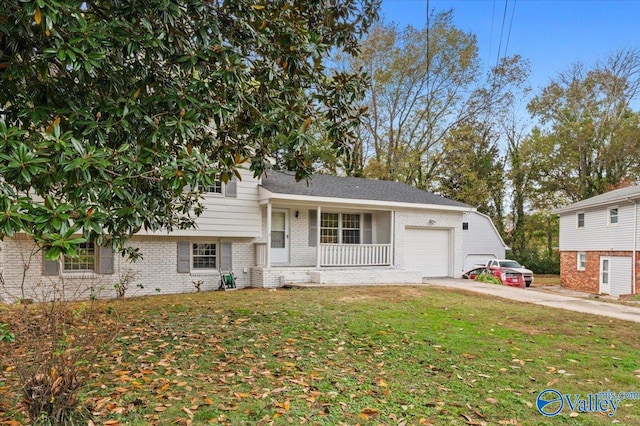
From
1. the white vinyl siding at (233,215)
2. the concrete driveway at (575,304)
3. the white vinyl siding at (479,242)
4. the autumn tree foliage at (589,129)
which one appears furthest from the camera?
the autumn tree foliage at (589,129)

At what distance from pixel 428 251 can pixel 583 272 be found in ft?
36.6

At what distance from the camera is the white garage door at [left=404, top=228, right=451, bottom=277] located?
15906 millimetres

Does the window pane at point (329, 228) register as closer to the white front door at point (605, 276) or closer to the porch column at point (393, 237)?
the porch column at point (393, 237)

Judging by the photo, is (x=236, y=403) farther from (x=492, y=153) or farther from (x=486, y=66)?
(x=492, y=153)

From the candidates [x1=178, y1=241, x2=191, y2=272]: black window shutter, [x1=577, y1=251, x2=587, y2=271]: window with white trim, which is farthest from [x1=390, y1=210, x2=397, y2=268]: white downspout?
[x1=577, y1=251, x2=587, y2=271]: window with white trim

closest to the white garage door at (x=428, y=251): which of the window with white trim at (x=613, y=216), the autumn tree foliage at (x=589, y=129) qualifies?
the window with white trim at (x=613, y=216)

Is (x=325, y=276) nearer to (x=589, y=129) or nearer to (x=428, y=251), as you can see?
(x=428, y=251)

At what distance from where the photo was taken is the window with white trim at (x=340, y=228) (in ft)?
49.3

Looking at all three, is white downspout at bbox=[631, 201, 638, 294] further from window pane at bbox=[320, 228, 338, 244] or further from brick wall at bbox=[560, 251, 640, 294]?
window pane at bbox=[320, 228, 338, 244]

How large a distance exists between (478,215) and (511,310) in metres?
17.5

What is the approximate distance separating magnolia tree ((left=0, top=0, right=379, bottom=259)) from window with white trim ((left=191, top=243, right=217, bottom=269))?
23.7ft

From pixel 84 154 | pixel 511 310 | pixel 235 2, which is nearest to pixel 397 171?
pixel 511 310

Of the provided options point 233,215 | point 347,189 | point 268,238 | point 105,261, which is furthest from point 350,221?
point 105,261

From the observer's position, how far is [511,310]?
8.74m
